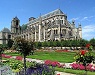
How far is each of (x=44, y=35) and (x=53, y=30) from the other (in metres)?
5.31

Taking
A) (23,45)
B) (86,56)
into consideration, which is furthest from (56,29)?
(86,56)

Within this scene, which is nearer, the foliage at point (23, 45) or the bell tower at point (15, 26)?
the foliage at point (23, 45)

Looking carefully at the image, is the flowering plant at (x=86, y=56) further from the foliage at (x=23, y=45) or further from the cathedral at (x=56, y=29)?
the cathedral at (x=56, y=29)

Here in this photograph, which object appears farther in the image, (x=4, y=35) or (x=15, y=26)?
(x=15, y=26)

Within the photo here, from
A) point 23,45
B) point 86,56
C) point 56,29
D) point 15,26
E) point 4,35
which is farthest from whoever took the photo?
point 15,26

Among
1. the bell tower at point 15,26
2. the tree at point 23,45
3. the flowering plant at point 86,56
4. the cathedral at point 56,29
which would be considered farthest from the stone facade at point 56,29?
the flowering plant at point 86,56

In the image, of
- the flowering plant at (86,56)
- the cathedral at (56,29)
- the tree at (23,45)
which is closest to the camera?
the flowering plant at (86,56)

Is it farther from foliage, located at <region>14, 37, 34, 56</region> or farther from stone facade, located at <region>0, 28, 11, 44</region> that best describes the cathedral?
foliage, located at <region>14, 37, 34, 56</region>

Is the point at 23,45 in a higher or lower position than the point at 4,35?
lower

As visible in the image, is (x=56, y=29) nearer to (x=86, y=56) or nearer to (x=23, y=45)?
(x=23, y=45)

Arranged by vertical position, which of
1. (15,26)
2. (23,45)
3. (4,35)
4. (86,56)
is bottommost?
(86,56)

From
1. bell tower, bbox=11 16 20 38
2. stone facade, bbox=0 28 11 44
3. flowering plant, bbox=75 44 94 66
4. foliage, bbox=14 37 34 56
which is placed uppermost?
bell tower, bbox=11 16 20 38

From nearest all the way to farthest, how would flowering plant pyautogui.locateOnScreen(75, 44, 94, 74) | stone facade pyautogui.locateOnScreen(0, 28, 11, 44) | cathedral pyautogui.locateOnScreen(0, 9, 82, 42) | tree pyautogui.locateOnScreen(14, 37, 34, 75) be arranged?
flowering plant pyautogui.locateOnScreen(75, 44, 94, 74)
tree pyautogui.locateOnScreen(14, 37, 34, 75)
cathedral pyautogui.locateOnScreen(0, 9, 82, 42)
stone facade pyautogui.locateOnScreen(0, 28, 11, 44)

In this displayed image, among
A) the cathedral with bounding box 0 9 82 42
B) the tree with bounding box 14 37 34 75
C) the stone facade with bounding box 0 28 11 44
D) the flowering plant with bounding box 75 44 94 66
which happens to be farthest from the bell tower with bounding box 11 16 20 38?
the flowering plant with bounding box 75 44 94 66
